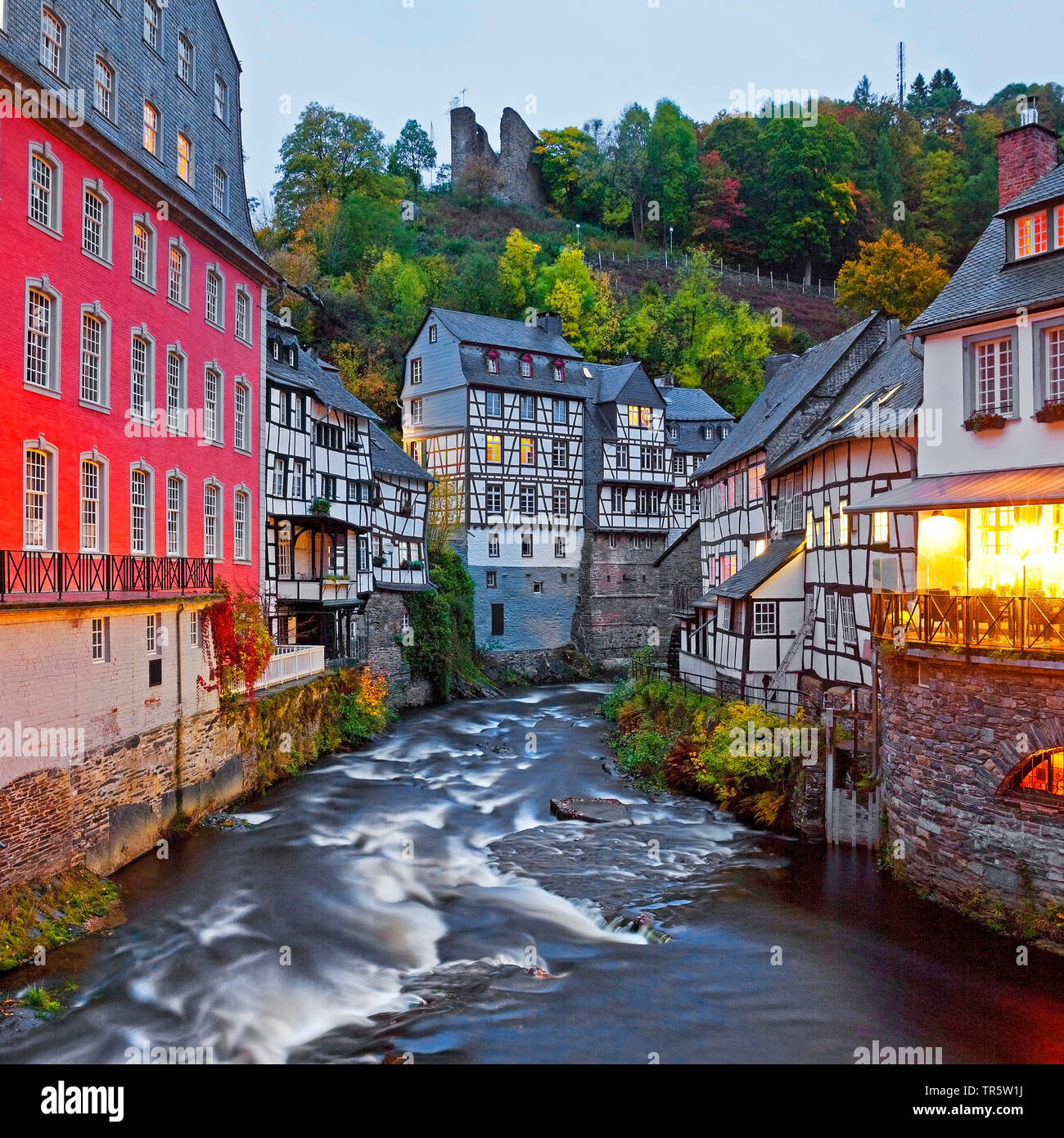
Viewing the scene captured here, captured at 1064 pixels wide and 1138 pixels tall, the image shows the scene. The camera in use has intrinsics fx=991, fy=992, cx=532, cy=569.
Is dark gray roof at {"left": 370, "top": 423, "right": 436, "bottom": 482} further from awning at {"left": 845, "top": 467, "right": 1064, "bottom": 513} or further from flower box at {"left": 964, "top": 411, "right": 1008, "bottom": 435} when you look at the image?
flower box at {"left": 964, "top": 411, "right": 1008, "bottom": 435}

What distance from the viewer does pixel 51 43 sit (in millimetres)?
17547

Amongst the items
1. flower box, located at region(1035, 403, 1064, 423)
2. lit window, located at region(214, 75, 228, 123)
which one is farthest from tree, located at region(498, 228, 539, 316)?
flower box, located at region(1035, 403, 1064, 423)

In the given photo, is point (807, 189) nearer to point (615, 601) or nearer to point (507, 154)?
point (507, 154)

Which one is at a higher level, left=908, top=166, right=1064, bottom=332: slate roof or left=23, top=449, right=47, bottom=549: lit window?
left=908, top=166, right=1064, bottom=332: slate roof

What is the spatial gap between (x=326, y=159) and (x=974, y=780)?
6450cm

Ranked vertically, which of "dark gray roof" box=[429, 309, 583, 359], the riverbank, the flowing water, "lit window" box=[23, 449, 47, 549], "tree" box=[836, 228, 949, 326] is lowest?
the flowing water

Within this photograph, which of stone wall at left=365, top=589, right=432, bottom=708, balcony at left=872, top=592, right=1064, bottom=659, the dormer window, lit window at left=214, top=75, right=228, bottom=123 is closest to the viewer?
balcony at left=872, top=592, right=1064, bottom=659

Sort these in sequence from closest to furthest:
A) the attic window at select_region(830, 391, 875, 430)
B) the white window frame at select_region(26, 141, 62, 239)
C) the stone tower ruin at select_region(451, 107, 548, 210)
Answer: the white window frame at select_region(26, 141, 62, 239) → the attic window at select_region(830, 391, 875, 430) → the stone tower ruin at select_region(451, 107, 548, 210)

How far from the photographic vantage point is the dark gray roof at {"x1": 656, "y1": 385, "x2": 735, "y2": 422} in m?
51.8

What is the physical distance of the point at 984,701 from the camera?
557 inches

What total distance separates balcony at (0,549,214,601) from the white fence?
3.11 meters

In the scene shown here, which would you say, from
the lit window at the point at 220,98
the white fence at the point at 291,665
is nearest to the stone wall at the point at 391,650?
the white fence at the point at 291,665

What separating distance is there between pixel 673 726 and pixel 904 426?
9.92m

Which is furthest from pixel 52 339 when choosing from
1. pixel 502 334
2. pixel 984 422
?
pixel 502 334
